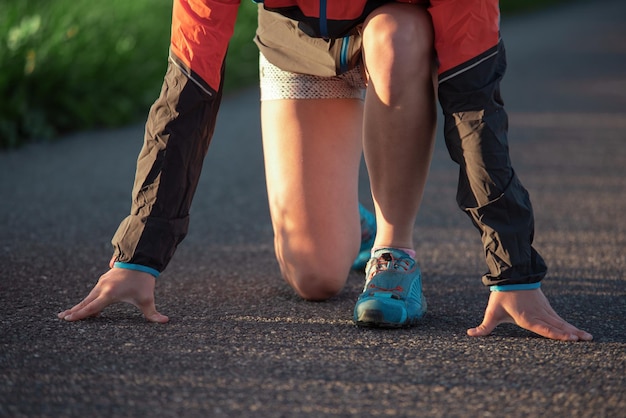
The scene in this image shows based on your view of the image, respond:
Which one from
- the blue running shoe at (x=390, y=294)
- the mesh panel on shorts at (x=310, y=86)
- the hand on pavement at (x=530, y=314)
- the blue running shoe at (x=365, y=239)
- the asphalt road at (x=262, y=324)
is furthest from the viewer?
the blue running shoe at (x=365, y=239)

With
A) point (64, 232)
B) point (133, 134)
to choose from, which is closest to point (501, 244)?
point (64, 232)

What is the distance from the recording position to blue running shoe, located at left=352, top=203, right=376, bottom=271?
10.6 feet

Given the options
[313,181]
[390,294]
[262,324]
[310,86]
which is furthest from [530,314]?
[310,86]

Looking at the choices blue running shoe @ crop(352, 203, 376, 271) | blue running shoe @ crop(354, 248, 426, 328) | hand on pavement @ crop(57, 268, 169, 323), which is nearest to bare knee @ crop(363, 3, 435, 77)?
blue running shoe @ crop(354, 248, 426, 328)

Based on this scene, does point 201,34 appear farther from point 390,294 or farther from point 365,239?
point 365,239

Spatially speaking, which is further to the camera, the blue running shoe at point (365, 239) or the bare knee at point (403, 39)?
the blue running shoe at point (365, 239)

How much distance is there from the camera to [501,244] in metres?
2.30

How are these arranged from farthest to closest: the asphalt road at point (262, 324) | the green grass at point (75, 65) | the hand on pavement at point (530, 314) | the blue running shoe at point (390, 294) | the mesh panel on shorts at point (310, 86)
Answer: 1. the green grass at point (75, 65)
2. the mesh panel on shorts at point (310, 86)
3. the blue running shoe at point (390, 294)
4. the hand on pavement at point (530, 314)
5. the asphalt road at point (262, 324)

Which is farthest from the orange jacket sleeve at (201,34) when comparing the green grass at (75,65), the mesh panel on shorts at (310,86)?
the green grass at (75,65)

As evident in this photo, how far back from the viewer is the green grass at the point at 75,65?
6027mm

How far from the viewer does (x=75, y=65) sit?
6590 millimetres

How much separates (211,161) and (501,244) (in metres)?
3.59

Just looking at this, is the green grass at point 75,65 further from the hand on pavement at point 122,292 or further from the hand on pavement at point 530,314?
the hand on pavement at point 530,314

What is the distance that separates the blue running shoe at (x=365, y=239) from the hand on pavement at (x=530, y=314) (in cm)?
93
